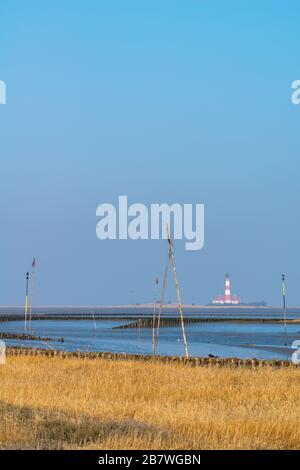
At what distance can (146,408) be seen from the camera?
1582 centimetres

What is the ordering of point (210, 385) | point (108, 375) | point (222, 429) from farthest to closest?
1. point (108, 375)
2. point (210, 385)
3. point (222, 429)

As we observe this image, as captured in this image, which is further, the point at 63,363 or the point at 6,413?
the point at 63,363

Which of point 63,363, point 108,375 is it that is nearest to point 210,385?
point 108,375

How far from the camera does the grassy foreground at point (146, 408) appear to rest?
39.5 feet

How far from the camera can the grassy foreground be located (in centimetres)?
1203

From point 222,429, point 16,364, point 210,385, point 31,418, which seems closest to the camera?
point 222,429

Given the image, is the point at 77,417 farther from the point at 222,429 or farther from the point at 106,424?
the point at 222,429

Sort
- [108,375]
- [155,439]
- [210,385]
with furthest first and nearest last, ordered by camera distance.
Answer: [108,375] < [210,385] < [155,439]

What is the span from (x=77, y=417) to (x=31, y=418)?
2.66ft

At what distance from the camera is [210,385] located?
20391 millimetres

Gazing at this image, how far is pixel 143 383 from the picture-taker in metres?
21.1

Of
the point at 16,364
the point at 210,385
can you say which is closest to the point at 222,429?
the point at 210,385

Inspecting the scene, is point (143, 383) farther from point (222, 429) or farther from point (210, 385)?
Answer: point (222, 429)
